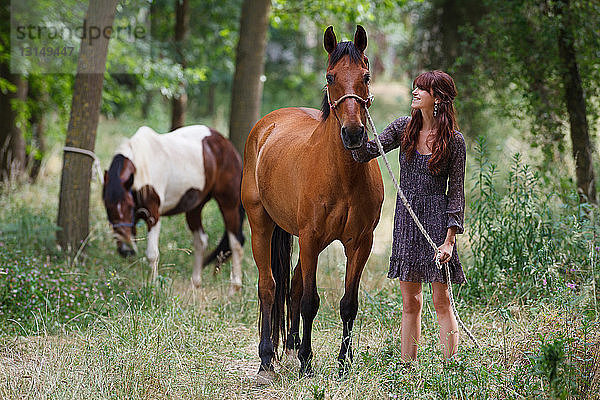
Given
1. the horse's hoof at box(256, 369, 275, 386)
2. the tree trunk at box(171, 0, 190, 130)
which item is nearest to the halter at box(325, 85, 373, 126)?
the horse's hoof at box(256, 369, 275, 386)

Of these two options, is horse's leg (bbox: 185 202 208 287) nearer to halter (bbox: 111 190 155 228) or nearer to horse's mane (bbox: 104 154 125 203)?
halter (bbox: 111 190 155 228)

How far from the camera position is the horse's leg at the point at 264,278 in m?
4.21

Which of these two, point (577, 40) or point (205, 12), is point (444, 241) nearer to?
point (577, 40)

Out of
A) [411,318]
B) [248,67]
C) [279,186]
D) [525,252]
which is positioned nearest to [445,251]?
[411,318]

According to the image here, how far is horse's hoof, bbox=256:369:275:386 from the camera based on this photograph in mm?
4039

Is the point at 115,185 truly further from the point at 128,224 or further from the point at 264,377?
the point at 264,377

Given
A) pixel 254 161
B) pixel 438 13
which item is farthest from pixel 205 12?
pixel 254 161

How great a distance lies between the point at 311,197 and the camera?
3.73m

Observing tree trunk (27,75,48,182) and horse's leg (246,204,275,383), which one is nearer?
horse's leg (246,204,275,383)

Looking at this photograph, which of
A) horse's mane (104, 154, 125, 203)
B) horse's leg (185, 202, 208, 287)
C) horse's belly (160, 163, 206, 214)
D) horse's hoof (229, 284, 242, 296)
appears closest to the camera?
horse's hoof (229, 284, 242, 296)

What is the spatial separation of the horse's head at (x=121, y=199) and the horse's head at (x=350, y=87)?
3.40 meters

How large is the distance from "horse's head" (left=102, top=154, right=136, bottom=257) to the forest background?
251 mm

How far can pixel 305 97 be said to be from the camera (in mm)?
19172

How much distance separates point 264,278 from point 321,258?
259 centimetres
